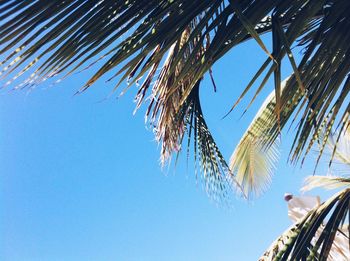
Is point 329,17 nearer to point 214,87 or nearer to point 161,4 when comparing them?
point 161,4

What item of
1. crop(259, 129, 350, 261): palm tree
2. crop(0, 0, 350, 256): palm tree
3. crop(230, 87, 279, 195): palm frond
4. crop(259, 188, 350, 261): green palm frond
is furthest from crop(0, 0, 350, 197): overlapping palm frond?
crop(230, 87, 279, 195): palm frond

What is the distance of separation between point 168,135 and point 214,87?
358mm

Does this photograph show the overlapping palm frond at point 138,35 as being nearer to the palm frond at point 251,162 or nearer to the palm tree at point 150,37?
the palm tree at point 150,37

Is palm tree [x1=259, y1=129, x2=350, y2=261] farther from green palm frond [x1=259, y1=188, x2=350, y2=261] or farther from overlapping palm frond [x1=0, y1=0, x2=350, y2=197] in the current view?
overlapping palm frond [x1=0, y1=0, x2=350, y2=197]

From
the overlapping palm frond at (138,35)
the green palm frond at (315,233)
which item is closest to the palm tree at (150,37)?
the overlapping palm frond at (138,35)

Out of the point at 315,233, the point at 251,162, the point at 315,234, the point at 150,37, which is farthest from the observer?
the point at 251,162

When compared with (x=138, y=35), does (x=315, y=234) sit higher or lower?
lower

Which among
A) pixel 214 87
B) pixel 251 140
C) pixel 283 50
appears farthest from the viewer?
pixel 251 140

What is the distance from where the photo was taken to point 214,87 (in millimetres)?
2025

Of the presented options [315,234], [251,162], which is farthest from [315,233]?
[251,162]

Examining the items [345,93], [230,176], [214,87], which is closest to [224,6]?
[345,93]

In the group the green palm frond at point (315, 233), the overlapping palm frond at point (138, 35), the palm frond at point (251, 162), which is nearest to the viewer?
the overlapping palm frond at point (138, 35)

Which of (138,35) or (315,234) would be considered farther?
(315,234)

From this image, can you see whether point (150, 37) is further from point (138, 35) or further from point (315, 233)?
point (315, 233)
